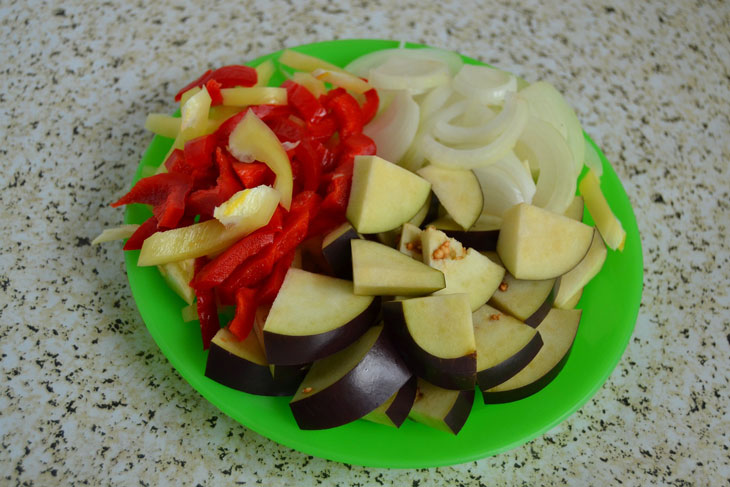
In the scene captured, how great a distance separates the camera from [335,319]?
1.37 meters

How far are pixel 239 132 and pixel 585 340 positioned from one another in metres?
0.99

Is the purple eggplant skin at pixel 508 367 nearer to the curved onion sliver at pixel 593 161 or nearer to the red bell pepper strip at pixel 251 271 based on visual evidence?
the red bell pepper strip at pixel 251 271

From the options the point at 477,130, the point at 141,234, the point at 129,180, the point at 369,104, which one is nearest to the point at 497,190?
the point at 477,130

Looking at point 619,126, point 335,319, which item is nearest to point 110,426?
point 335,319

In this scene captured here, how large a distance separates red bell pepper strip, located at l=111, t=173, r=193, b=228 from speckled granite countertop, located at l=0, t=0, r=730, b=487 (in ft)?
1.01

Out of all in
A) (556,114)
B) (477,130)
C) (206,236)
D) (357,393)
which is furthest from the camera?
(556,114)

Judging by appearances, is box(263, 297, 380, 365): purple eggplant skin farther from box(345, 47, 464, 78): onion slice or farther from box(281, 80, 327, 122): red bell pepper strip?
box(345, 47, 464, 78): onion slice

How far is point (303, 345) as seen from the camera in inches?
52.4

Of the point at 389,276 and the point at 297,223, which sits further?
the point at 297,223

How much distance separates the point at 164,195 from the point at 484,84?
93cm

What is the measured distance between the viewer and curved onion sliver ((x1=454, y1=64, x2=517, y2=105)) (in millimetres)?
1813

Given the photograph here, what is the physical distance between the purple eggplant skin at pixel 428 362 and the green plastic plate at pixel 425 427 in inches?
6.3

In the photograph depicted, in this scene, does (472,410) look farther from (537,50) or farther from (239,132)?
(537,50)

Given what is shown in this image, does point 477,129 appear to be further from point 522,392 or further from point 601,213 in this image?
point 522,392
